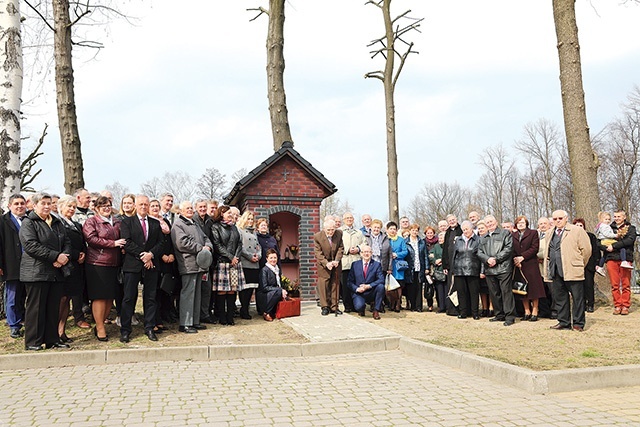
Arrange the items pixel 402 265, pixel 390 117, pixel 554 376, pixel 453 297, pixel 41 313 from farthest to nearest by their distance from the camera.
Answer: pixel 390 117
pixel 402 265
pixel 453 297
pixel 41 313
pixel 554 376

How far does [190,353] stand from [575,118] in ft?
31.0

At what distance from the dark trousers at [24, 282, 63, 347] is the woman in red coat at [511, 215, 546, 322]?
7.27 metres

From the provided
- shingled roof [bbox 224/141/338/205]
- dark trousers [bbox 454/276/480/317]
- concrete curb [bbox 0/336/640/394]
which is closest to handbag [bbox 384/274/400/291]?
dark trousers [bbox 454/276/480/317]

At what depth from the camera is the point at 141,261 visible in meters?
7.61

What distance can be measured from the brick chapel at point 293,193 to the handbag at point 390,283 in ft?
6.82

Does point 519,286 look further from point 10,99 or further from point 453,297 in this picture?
point 10,99

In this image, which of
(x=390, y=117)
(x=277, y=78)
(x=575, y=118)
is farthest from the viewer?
(x=390, y=117)

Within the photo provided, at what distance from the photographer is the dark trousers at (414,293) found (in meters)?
11.0

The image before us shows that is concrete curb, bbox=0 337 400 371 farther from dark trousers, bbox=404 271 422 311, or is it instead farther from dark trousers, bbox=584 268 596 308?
dark trousers, bbox=584 268 596 308

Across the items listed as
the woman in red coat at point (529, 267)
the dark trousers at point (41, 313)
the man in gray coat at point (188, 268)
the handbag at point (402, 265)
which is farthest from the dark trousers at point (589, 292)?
the dark trousers at point (41, 313)

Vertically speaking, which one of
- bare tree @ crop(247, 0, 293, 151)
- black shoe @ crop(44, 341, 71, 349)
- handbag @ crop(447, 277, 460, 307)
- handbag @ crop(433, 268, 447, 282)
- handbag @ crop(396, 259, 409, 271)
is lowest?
black shoe @ crop(44, 341, 71, 349)

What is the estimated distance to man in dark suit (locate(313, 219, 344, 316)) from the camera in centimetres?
988

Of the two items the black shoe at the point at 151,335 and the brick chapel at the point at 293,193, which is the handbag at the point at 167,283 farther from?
the brick chapel at the point at 293,193

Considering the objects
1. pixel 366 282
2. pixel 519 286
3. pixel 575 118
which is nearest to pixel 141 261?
pixel 366 282
